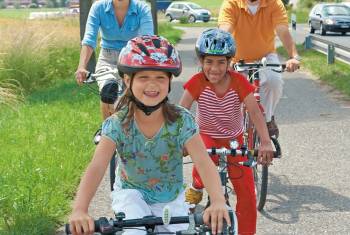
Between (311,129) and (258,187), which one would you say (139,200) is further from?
(311,129)

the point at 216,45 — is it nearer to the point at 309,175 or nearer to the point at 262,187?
the point at 262,187

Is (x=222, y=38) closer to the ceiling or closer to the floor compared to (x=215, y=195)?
closer to the ceiling

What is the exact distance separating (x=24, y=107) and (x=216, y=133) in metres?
7.27

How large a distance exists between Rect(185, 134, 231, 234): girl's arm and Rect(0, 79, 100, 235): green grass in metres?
2.18

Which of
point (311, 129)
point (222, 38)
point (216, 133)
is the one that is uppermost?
point (222, 38)

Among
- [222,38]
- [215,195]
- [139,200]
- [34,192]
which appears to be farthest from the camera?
[34,192]

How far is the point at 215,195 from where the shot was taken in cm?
333

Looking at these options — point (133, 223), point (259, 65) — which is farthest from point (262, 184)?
A: point (133, 223)

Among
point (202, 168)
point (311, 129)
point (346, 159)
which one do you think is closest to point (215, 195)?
point (202, 168)

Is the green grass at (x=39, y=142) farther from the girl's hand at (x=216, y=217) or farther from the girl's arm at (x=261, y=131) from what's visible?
the girl's hand at (x=216, y=217)

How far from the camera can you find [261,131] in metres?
4.92

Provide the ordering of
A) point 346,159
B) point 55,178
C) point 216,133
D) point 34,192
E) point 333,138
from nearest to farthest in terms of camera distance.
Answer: point 216,133 → point 34,192 → point 55,178 → point 346,159 → point 333,138

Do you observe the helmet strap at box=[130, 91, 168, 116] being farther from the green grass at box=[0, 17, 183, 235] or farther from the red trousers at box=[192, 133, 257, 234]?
the green grass at box=[0, 17, 183, 235]

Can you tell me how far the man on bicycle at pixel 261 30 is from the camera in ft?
21.5
